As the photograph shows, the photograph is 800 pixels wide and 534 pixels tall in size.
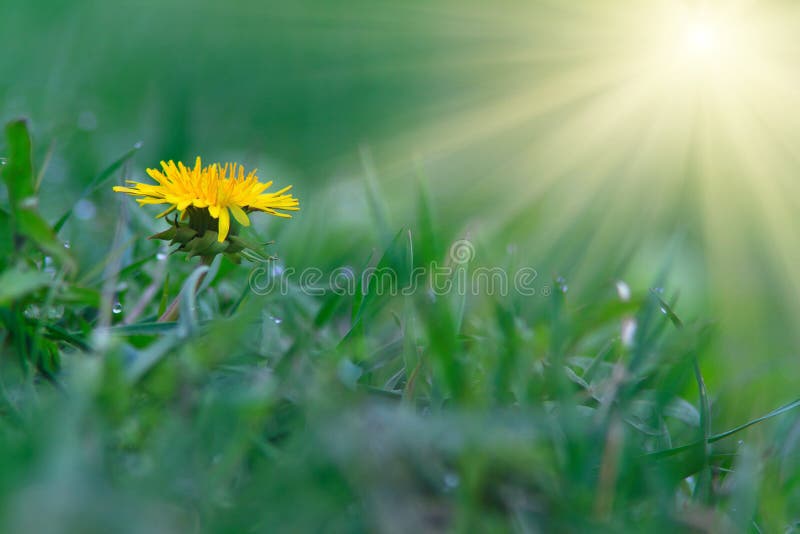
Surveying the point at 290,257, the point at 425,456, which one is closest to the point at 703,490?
the point at 425,456

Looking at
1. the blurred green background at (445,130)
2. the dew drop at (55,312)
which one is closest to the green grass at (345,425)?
the dew drop at (55,312)

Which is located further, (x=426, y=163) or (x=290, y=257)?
(x=426, y=163)

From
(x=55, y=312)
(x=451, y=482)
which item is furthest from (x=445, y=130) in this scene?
(x=451, y=482)

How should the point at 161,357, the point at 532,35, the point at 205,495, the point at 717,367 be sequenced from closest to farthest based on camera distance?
the point at 205,495 → the point at 161,357 → the point at 717,367 → the point at 532,35

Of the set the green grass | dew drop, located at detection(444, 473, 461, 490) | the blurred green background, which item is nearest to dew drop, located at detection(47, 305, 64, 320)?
the green grass

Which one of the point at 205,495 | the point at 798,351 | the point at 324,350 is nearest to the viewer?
the point at 205,495

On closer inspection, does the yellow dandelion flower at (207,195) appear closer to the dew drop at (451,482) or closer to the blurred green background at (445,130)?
the blurred green background at (445,130)

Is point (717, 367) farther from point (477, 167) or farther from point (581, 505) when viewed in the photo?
point (477, 167)

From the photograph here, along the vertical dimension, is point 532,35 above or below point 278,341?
above

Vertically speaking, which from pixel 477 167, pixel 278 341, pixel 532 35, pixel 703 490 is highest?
pixel 532 35
